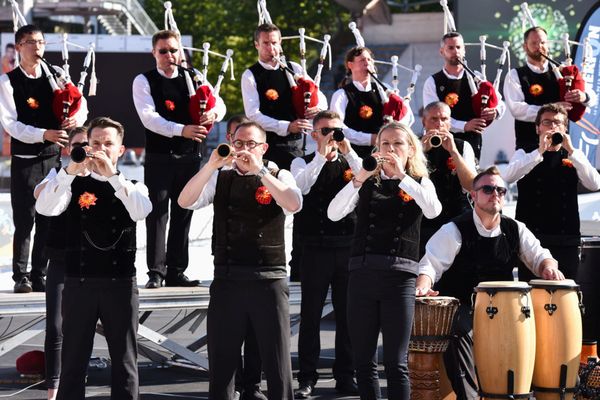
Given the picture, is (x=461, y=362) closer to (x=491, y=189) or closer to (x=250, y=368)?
(x=491, y=189)

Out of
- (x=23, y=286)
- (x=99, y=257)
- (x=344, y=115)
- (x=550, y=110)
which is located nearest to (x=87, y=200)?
(x=99, y=257)

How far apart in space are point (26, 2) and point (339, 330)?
35.2 metres

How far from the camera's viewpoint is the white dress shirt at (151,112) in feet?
29.1

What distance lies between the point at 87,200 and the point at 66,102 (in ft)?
5.95

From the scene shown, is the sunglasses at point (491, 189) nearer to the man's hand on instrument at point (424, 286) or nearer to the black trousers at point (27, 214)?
the man's hand on instrument at point (424, 286)

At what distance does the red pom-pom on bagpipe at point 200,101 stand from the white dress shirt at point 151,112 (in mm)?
59

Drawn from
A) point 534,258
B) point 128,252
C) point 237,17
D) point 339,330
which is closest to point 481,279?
point 534,258

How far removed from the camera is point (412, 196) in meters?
7.23

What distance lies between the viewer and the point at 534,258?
7926 millimetres

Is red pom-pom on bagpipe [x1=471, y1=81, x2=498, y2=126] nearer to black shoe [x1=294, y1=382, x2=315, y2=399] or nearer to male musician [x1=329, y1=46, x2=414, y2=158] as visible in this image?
male musician [x1=329, y1=46, x2=414, y2=158]

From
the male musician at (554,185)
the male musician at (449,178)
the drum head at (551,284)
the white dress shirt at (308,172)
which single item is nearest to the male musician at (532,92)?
the male musician at (554,185)

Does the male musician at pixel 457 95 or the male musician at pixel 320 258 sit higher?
the male musician at pixel 457 95

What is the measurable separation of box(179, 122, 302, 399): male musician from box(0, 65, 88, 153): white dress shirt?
79.9 inches

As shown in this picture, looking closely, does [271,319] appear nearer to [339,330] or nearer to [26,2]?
[339,330]
